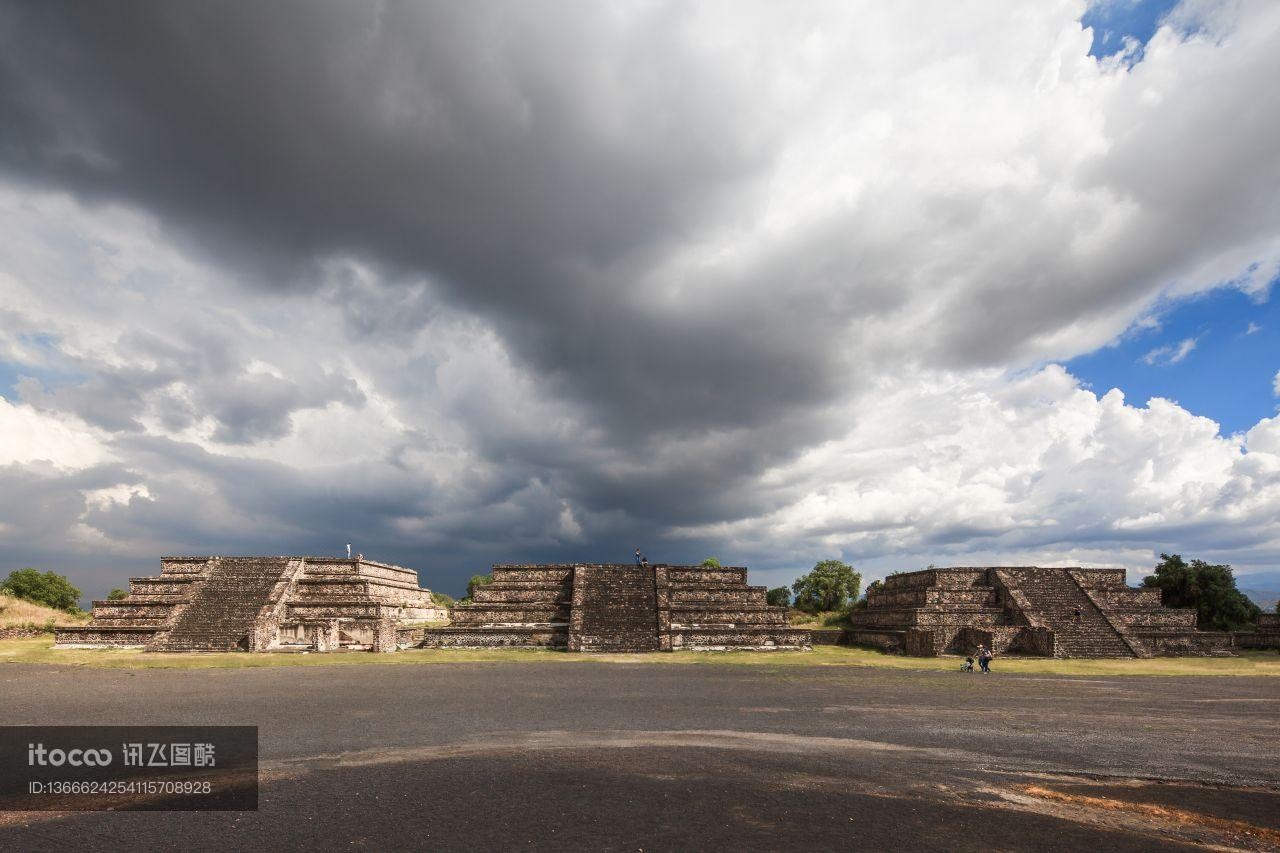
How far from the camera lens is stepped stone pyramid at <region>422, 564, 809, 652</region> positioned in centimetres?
3173

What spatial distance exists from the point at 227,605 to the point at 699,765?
33.0m

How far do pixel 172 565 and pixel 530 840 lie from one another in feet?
136

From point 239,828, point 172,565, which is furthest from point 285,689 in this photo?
point 172,565

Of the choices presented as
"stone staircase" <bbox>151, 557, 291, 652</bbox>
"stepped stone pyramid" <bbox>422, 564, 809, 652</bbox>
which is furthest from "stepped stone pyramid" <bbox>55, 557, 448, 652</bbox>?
"stepped stone pyramid" <bbox>422, 564, 809, 652</bbox>

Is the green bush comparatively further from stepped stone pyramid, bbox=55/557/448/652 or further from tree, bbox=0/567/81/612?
tree, bbox=0/567/81/612

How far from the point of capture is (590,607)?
34219 millimetres

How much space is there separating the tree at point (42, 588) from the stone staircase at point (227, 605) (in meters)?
25.8

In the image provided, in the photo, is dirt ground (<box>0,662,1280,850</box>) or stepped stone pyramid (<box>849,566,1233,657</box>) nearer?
dirt ground (<box>0,662,1280,850</box>)

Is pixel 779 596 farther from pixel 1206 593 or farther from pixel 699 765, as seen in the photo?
pixel 699 765

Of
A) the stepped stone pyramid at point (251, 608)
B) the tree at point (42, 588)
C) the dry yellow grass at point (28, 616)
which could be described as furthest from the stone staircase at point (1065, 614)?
the tree at point (42, 588)

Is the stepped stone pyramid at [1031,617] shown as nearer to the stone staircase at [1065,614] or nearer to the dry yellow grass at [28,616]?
the stone staircase at [1065,614]

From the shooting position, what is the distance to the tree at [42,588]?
1970 inches

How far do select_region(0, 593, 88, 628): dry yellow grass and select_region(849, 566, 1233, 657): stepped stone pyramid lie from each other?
47.8 meters

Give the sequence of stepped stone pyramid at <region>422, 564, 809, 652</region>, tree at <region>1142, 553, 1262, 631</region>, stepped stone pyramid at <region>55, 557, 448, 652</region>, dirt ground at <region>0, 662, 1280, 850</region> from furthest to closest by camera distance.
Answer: tree at <region>1142, 553, 1262, 631</region>, stepped stone pyramid at <region>422, 564, 809, 652</region>, stepped stone pyramid at <region>55, 557, 448, 652</region>, dirt ground at <region>0, 662, 1280, 850</region>
